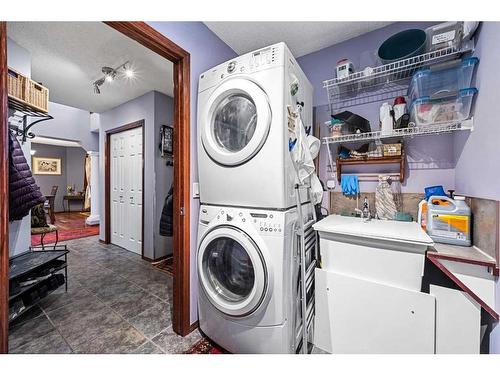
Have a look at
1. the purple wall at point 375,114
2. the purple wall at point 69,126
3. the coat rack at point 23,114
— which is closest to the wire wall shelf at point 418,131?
the purple wall at point 375,114

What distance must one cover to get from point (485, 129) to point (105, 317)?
9.40 ft

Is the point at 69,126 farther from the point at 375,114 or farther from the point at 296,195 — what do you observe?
the point at 375,114

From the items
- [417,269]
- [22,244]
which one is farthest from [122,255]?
[417,269]

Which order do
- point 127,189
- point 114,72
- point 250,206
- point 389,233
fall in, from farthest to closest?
1. point 127,189
2. point 114,72
3. point 250,206
4. point 389,233

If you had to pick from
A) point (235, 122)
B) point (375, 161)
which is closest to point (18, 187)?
point (235, 122)

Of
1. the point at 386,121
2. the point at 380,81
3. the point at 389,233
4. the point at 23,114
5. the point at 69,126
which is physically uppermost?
the point at 69,126

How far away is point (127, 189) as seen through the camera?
3422 millimetres

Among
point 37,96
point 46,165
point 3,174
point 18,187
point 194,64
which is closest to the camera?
point 3,174

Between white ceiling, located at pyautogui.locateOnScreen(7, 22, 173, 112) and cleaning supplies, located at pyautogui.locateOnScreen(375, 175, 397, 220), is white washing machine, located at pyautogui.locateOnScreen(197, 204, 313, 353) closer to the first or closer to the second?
cleaning supplies, located at pyautogui.locateOnScreen(375, 175, 397, 220)

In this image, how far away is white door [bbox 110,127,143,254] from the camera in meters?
3.26

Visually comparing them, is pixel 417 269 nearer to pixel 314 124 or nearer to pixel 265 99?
pixel 265 99

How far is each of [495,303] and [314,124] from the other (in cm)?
161

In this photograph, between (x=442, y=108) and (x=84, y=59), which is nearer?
(x=442, y=108)

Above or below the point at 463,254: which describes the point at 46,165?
above
